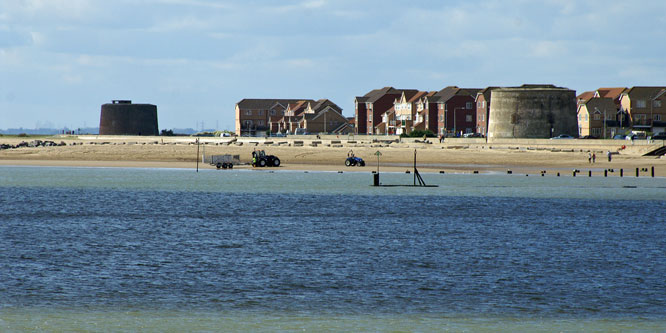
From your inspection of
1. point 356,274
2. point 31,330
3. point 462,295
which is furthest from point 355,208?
point 31,330

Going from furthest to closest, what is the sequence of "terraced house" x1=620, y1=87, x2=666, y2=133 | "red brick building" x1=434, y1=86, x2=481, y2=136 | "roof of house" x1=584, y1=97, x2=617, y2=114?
"red brick building" x1=434, y1=86, x2=481, y2=136
"roof of house" x1=584, y1=97, x2=617, y2=114
"terraced house" x1=620, y1=87, x2=666, y2=133

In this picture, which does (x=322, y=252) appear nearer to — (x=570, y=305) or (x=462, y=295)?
(x=462, y=295)

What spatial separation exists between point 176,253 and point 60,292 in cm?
949

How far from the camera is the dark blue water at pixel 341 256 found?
26.8 metres

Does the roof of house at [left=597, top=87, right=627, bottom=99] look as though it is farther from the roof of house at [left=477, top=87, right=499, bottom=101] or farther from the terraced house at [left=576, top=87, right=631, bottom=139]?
the roof of house at [left=477, top=87, right=499, bottom=101]

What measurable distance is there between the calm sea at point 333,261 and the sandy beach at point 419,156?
103ft

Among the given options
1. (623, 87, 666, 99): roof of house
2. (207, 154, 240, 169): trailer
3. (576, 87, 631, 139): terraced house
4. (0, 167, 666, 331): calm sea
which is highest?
(623, 87, 666, 99): roof of house

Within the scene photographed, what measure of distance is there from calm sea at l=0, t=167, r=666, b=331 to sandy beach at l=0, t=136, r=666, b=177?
31519mm

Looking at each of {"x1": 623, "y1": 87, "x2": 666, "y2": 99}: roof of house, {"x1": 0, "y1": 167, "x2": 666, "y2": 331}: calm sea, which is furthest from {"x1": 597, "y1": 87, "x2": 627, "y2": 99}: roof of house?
{"x1": 0, "y1": 167, "x2": 666, "y2": 331}: calm sea

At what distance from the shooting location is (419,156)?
115 m

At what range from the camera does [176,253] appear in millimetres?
36938

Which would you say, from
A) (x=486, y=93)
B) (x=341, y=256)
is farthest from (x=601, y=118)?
(x=341, y=256)

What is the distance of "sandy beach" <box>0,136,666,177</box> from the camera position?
101688mm

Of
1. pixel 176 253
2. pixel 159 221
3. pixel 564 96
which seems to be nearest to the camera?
pixel 176 253
